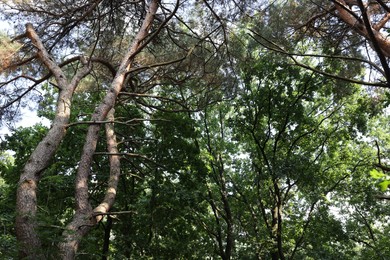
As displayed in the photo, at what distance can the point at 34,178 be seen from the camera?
4.04 metres

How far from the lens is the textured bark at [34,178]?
3.39 m

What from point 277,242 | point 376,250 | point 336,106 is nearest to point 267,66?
point 336,106

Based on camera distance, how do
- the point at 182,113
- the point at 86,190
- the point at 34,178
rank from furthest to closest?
the point at 182,113, the point at 86,190, the point at 34,178

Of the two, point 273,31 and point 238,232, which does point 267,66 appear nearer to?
point 273,31

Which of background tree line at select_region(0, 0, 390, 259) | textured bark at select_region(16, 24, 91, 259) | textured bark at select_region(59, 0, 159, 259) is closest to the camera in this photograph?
textured bark at select_region(16, 24, 91, 259)

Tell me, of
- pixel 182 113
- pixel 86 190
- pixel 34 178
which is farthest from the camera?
pixel 182 113

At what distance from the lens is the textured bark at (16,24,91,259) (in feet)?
11.1

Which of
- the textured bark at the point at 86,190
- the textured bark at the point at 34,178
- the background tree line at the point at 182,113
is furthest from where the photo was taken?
the background tree line at the point at 182,113

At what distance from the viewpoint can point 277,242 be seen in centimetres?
894

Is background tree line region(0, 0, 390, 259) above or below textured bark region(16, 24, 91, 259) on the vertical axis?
above

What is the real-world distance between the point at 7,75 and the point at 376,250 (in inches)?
425

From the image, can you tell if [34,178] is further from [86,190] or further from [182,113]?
[182,113]

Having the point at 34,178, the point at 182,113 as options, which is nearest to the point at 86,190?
the point at 34,178

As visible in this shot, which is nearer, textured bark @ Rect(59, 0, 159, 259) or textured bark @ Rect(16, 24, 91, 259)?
textured bark @ Rect(16, 24, 91, 259)
